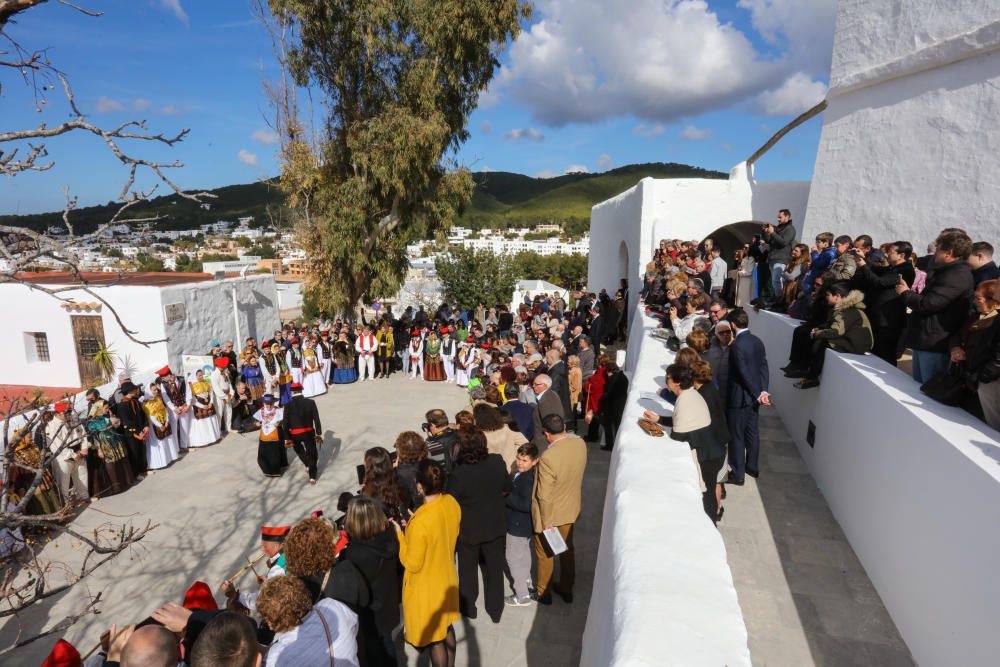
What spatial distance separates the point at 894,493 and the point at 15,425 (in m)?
10.2

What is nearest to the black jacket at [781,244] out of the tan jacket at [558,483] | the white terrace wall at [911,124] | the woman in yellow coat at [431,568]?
the white terrace wall at [911,124]

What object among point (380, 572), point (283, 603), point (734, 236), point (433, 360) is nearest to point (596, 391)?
point (380, 572)

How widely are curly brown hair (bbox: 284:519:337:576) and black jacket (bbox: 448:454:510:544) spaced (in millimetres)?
1068

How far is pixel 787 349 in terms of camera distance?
6.80 m

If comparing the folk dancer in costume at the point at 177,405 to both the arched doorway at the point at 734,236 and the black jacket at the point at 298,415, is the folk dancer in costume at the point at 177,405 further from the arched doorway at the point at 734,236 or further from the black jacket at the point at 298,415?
the arched doorway at the point at 734,236

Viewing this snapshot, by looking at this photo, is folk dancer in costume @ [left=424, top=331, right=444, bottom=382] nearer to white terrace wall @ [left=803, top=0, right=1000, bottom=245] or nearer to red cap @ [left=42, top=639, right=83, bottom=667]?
white terrace wall @ [left=803, top=0, right=1000, bottom=245]

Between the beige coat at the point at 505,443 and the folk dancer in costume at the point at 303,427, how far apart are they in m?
3.44

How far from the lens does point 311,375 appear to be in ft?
39.5

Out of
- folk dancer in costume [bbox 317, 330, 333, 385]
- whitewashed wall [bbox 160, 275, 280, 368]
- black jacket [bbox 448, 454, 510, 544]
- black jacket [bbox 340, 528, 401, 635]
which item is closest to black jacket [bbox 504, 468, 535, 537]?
black jacket [bbox 448, 454, 510, 544]

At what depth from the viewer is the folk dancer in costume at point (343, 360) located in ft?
42.6

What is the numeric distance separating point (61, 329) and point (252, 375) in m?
6.15

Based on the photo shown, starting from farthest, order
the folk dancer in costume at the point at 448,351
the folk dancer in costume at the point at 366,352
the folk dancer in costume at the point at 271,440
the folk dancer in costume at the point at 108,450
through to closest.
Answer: the folk dancer in costume at the point at 366,352, the folk dancer in costume at the point at 448,351, the folk dancer in costume at the point at 271,440, the folk dancer in costume at the point at 108,450

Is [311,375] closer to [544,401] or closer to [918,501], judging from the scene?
[544,401]

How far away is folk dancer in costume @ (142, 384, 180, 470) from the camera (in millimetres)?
8242
